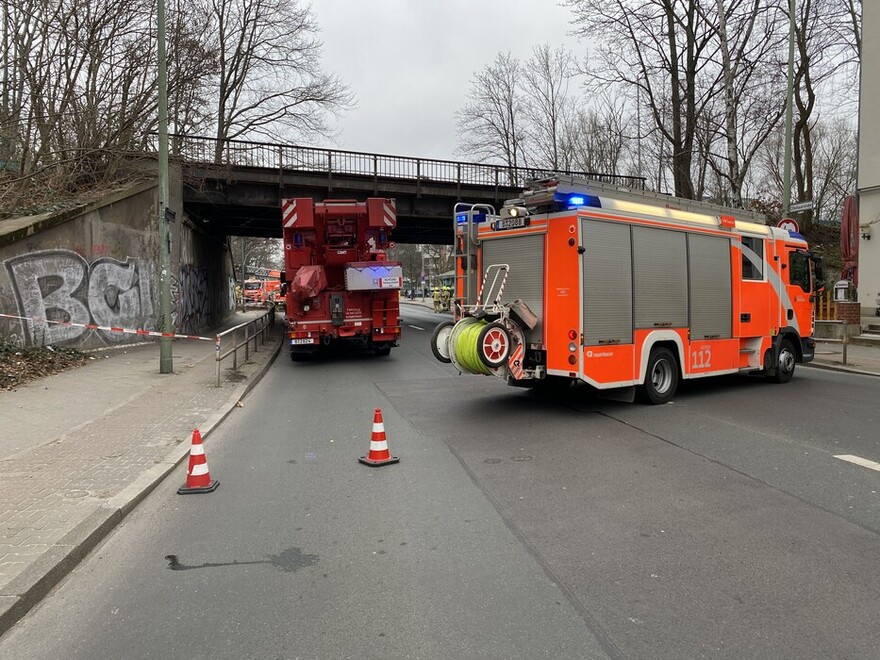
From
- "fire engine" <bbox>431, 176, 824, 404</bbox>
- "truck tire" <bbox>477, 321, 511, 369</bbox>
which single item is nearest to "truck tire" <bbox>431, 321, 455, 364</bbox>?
"fire engine" <bbox>431, 176, 824, 404</bbox>

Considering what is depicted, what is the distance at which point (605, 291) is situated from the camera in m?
8.34

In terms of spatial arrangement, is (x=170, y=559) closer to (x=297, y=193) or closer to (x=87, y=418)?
(x=87, y=418)

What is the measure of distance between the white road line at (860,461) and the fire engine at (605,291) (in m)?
2.81

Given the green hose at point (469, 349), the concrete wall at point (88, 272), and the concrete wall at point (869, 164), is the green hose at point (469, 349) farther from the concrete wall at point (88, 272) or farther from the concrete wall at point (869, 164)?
the concrete wall at point (869, 164)

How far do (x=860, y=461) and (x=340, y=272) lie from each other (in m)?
11.6

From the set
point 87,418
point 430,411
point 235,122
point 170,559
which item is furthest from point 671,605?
point 235,122

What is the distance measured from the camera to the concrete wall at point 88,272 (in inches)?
487

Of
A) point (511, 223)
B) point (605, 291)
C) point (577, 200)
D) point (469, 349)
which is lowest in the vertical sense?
point (469, 349)

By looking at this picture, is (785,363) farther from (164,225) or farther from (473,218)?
(164,225)

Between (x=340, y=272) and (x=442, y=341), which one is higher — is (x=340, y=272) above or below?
above

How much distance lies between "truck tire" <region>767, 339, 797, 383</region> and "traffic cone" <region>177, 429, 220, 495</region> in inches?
391

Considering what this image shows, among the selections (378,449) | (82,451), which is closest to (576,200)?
(378,449)

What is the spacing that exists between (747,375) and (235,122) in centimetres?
2491

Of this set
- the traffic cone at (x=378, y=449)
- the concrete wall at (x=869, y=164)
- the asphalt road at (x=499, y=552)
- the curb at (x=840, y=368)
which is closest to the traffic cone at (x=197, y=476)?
the asphalt road at (x=499, y=552)
